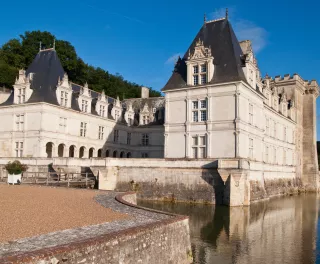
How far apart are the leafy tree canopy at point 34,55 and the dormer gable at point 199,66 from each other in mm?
25697

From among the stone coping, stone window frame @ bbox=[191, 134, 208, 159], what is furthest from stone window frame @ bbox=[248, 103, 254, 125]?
the stone coping

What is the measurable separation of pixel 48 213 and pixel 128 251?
14.1ft

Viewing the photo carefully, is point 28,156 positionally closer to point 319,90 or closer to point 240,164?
point 240,164

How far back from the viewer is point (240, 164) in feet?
78.0

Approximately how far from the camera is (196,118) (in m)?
29.6

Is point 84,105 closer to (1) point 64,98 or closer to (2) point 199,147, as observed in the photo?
(1) point 64,98

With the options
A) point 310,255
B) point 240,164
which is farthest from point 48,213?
point 240,164

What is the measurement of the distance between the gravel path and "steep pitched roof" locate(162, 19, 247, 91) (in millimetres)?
17513

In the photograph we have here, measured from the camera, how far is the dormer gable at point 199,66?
95.8 ft

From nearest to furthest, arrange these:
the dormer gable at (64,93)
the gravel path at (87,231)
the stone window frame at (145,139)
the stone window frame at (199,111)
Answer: the gravel path at (87,231) → the stone window frame at (199,111) → the dormer gable at (64,93) → the stone window frame at (145,139)

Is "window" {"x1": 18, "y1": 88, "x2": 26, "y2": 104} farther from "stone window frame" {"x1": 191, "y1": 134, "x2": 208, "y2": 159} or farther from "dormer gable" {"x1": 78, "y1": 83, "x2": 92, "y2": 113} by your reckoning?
"stone window frame" {"x1": 191, "y1": 134, "x2": 208, "y2": 159}

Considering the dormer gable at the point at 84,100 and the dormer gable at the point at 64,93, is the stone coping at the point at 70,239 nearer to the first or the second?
the dormer gable at the point at 64,93

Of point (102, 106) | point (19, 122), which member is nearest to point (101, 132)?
point (102, 106)

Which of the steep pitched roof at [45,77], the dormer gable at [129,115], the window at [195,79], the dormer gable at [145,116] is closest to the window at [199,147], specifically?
the window at [195,79]
